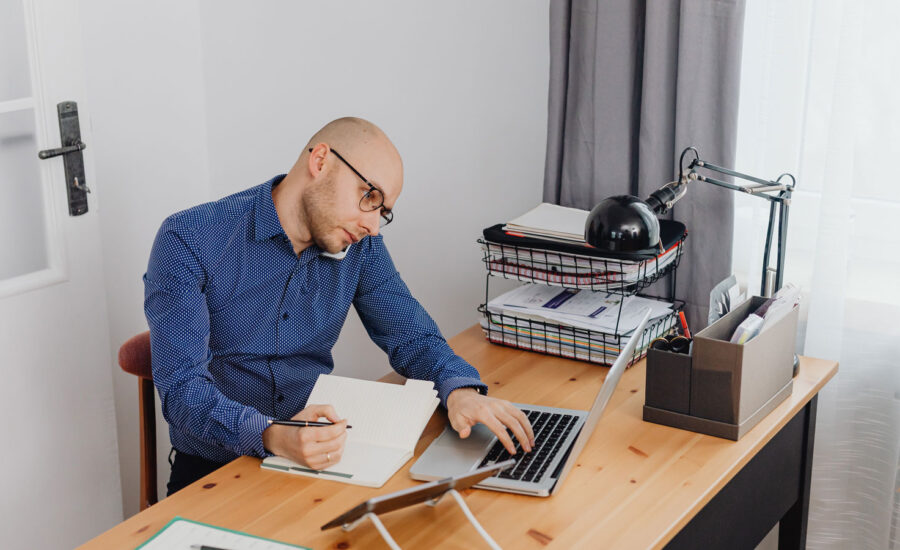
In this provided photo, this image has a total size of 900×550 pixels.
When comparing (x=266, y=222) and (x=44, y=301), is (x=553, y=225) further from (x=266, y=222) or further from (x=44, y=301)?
(x=44, y=301)

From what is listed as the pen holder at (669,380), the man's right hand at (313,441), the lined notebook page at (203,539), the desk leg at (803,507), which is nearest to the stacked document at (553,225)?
the pen holder at (669,380)

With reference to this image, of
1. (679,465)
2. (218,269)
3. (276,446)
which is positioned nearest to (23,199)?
(218,269)

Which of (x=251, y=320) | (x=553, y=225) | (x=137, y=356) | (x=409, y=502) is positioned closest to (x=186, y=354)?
(x=251, y=320)

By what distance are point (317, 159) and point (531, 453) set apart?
64cm

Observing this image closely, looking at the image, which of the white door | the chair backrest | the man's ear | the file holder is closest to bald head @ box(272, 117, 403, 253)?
the man's ear

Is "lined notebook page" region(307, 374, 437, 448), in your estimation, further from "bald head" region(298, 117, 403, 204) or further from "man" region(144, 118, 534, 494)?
"bald head" region(298, 117, 403, 204)

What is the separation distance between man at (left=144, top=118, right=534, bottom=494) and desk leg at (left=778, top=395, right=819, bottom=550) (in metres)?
0.66

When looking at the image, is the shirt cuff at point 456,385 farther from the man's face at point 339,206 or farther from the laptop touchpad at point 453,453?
the man's face at point 339,206

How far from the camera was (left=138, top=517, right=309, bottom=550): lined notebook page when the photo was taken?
128 cm

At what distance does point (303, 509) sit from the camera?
1391 millimetres

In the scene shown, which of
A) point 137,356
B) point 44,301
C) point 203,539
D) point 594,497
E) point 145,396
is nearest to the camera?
point 203,539

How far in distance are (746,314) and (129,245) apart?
1637mm

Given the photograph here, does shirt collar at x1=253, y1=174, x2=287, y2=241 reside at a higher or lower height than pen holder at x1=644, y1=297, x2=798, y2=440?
higher

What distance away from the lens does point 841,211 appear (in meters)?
1.98
